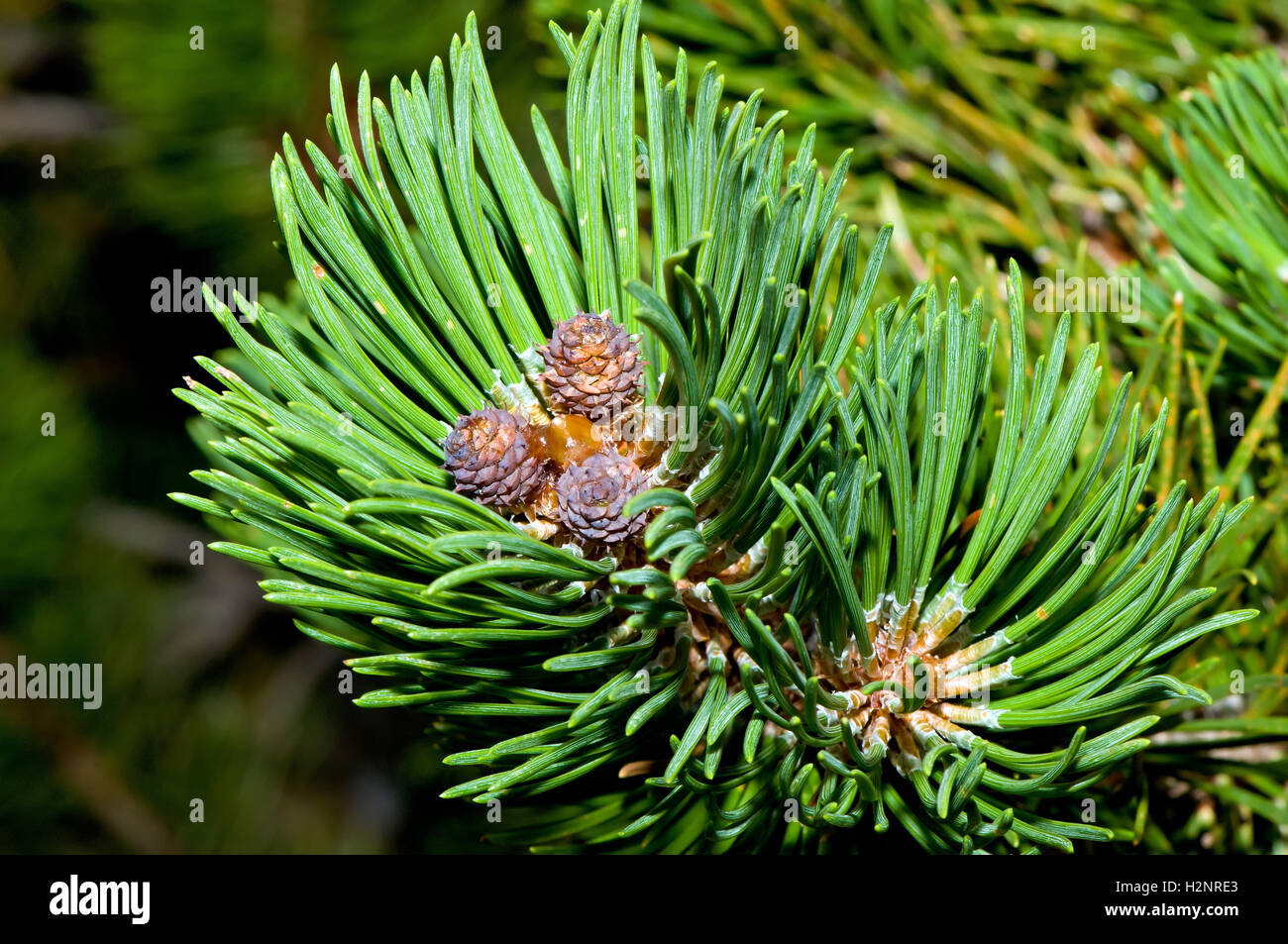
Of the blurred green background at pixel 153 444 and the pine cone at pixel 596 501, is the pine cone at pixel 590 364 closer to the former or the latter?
the pine cone at pixel 596 501

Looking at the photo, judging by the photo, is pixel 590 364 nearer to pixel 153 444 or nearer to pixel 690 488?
pixel 690 488

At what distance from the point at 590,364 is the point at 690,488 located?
78mm

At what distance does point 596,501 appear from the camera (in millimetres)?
432

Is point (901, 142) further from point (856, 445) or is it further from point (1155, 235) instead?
point (856, 445)

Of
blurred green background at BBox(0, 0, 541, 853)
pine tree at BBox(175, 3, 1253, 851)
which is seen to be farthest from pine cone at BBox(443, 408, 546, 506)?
blurred green background at BBox(0, 0, 541, 853)

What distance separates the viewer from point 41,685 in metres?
1.02

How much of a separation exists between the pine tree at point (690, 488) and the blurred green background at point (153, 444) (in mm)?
325

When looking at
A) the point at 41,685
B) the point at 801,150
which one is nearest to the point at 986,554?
the point at 801,150

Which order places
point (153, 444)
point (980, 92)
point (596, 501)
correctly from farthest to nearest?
point (153, 444)
point (980, 92)
point (596, 501)

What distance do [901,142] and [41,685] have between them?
1.02 meters

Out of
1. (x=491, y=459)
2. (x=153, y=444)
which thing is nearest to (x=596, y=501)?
(x=491, y=459)

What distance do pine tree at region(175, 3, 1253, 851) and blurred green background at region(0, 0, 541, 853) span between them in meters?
0.32

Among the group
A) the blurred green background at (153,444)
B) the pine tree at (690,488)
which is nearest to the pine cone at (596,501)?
the pine tree at (690,488)

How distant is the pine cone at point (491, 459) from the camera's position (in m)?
0.44
